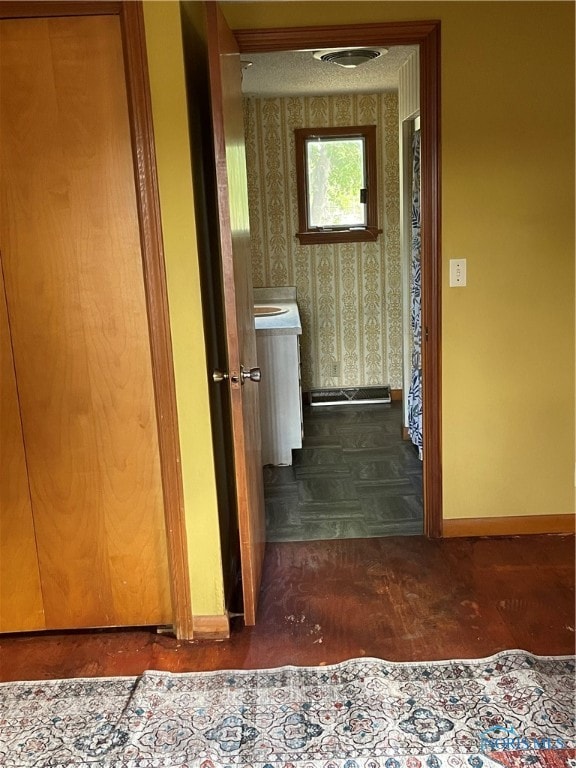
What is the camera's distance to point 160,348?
211cm

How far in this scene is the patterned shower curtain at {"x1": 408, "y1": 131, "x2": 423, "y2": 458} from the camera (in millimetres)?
3729

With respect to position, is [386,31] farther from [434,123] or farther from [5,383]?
[5,383]

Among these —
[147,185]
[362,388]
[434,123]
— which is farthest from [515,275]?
[362,388]

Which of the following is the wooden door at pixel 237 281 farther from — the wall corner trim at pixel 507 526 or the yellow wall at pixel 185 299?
the wall corner trim at pixel 507 526

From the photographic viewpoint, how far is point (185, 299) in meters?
2.09

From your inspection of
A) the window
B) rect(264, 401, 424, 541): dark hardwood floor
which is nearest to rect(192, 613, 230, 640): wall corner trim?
rect(264, 401, 424, 541): dark hardwood floor

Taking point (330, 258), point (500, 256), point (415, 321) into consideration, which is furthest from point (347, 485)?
point (330, 258)

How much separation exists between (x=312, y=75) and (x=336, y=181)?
3.40 feet

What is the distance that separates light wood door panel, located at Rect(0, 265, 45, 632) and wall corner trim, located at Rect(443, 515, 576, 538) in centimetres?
174

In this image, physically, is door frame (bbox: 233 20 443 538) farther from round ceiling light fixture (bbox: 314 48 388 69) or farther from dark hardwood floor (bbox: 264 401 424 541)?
round ceiling light fixture (bbox: 314 48 388 69)

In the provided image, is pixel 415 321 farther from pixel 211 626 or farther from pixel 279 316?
pixel 211 626

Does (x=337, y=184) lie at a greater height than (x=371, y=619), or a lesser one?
greater

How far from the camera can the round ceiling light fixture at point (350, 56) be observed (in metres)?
3.41

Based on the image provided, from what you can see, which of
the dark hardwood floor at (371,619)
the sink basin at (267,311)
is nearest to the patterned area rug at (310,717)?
the dark hardwood floor at (371,619)
